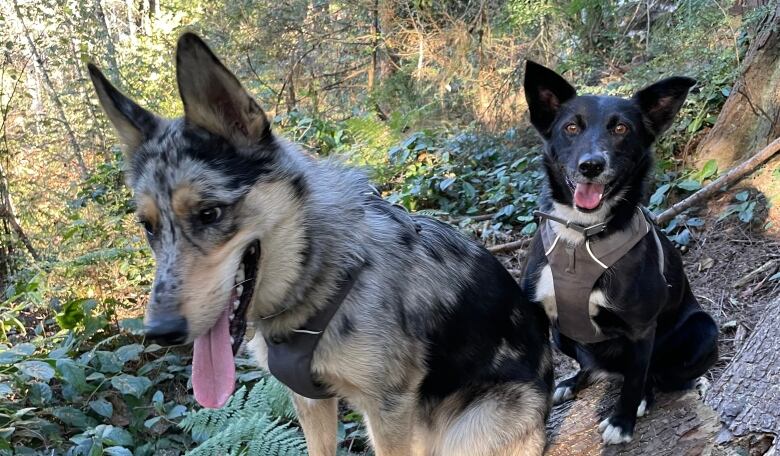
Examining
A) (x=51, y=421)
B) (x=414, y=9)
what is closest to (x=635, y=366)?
(x=51, y=421)

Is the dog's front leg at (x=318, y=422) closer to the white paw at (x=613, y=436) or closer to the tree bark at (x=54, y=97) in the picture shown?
the white paw at (x=613, y=436)

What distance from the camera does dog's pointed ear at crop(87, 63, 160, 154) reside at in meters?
2.38

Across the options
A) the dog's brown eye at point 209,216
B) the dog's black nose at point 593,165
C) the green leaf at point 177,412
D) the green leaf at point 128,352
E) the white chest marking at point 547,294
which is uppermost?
the dog's brown eye at point 209,216

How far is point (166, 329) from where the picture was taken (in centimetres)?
202

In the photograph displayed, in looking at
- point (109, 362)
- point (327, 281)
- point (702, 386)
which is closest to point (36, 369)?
point (109, 362)

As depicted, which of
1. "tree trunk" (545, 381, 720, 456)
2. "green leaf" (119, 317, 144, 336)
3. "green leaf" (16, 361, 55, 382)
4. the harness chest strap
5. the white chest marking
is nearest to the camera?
the harness chest strap

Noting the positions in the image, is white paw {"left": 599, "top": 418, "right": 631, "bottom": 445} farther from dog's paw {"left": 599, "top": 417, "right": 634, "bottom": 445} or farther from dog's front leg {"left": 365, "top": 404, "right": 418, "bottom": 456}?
dog's front leg {"left": 365, "top": 404, "right": 418, "bottom": 456}

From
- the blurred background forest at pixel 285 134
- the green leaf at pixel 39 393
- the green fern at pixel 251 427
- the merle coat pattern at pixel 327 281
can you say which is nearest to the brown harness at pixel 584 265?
the merle coat pattern at pixel 327 281

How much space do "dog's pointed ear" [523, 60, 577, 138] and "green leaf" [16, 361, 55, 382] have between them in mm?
3633

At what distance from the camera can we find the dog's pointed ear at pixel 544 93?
357 cm

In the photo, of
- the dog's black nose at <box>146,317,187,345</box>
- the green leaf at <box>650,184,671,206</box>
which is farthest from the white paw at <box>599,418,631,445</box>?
the green leaf at <box>650,184,671,206</box>

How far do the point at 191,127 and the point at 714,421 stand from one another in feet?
8.92

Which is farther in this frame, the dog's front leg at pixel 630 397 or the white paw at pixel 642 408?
the white paw at pixel 642 408

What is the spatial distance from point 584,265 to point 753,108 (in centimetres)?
374
